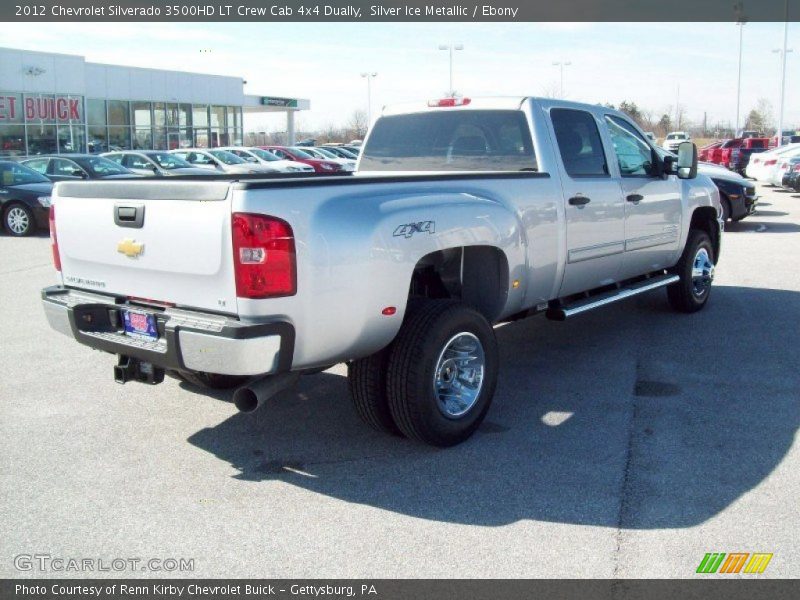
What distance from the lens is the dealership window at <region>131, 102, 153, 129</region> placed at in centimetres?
4177

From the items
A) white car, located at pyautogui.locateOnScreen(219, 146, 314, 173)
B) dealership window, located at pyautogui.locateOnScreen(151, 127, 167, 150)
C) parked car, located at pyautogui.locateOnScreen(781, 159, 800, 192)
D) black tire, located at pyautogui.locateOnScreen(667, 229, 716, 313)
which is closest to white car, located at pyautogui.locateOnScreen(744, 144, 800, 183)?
parked car, located at pyautogui.locateOnScreen(781, 159, 800, 192)

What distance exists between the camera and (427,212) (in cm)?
460

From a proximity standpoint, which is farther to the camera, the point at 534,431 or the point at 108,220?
the point at 534,431

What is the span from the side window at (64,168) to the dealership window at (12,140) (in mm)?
17588

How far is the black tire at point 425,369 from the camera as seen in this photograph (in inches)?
179

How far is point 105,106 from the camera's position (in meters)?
39.8

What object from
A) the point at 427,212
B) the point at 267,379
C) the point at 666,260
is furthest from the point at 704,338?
the point at 267,379

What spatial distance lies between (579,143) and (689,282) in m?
2.48

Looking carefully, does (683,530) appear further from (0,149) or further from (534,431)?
(0,149)

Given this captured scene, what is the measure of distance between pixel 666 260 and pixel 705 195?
108cm

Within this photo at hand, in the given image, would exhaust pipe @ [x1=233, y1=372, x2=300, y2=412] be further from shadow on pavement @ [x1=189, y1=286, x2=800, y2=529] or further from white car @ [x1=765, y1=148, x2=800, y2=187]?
white car @ [x1=765, y1=148, x2=800, y2=187]

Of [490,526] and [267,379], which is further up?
[267,379]

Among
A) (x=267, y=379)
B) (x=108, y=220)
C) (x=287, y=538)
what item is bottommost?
(x=287, y=538)

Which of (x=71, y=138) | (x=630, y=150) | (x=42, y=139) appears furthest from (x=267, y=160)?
(x=630, y=150)
